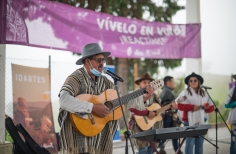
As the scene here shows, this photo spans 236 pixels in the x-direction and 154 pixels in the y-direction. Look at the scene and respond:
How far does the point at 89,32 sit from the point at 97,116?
3.61m

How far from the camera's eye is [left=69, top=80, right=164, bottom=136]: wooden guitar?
344cm

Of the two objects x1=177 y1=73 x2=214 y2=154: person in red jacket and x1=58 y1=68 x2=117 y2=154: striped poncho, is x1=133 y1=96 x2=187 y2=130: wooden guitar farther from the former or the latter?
x1=58 y1=68 x2=117 y2=154: striped poncho

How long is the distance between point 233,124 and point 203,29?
162 inches

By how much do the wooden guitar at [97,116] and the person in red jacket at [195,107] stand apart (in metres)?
1.82

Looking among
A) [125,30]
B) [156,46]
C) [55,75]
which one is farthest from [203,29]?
[55,75]

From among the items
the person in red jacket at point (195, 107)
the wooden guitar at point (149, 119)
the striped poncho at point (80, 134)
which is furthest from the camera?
the wooden guitar at point (149, 119)

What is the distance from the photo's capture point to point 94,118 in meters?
3.56

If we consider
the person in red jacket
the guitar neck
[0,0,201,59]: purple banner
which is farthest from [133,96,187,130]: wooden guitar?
[0,0,201,59]: purple banner

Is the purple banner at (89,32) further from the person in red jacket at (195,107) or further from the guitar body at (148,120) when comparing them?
the person in red jacket at (195,107)

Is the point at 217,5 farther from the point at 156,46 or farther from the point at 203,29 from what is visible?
the point at 156,46

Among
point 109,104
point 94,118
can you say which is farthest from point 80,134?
point 109,104

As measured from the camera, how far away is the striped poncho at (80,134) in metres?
3.41

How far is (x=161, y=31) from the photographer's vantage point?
8273mm

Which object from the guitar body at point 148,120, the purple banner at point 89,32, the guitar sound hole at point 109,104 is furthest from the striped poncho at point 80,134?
the purple banner at point 89,32
